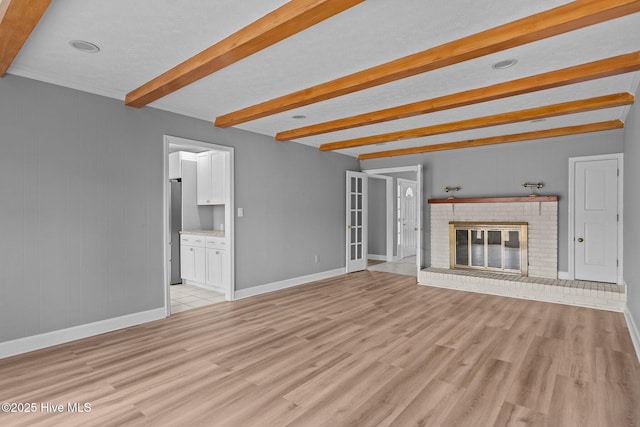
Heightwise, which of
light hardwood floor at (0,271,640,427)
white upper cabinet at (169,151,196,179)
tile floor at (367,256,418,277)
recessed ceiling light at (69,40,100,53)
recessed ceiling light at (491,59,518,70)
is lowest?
light hardwood floor at (0,271,640,427)

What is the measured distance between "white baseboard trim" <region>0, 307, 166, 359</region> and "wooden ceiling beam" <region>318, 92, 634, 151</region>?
13.1ft

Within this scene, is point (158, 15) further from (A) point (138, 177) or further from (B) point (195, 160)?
(B) point (195, 160)

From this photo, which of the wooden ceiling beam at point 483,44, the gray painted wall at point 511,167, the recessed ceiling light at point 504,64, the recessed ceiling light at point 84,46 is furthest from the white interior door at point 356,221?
the recessed ceiling light at point 84,46

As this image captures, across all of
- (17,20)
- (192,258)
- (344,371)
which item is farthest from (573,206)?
(17,20)

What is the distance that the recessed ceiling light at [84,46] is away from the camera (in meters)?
2.53

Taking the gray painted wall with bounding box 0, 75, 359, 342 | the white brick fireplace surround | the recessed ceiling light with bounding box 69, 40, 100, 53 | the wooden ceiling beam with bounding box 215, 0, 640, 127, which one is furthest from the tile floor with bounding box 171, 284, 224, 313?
the white brick fireplace surround

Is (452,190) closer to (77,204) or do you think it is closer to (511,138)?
(511,138)

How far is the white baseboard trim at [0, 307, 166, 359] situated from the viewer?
2.99 metres

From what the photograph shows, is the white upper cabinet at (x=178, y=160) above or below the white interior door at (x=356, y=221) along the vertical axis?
above

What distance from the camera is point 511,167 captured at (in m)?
5.70

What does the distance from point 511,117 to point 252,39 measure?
340cm

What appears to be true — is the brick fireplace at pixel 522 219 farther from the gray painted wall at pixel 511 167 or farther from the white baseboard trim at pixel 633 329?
the white baseboard trim at pixel 633 329

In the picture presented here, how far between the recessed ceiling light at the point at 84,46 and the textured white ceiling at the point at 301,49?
6cm

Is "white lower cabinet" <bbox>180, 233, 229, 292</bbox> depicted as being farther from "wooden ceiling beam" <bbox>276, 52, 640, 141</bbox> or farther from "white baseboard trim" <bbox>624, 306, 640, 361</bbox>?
"white baseboard trim" <bbox>624, 306, 640, 361</bbox>
